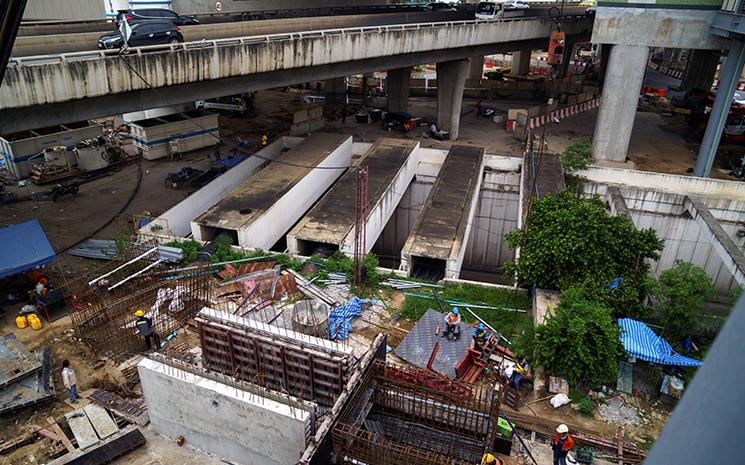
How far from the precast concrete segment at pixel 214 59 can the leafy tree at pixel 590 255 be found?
44.2ft

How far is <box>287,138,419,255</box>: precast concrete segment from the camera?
21812mm

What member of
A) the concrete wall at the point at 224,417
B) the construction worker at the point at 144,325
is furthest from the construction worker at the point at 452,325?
the construction worker at the point at 144,325

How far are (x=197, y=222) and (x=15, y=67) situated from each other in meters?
8.66

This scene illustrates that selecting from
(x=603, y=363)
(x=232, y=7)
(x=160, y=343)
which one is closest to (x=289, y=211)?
(x=160, y=343)

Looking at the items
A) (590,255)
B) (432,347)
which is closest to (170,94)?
(432,347)

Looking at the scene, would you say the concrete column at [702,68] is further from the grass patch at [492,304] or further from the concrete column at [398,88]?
the grass patch at [492,304]

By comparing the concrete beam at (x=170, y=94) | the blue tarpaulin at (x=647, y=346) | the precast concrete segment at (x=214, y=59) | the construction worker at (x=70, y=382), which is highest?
the precast concrete segment at (x=214, y=59)

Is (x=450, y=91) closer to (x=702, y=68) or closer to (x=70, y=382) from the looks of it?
(x=702, y=68)

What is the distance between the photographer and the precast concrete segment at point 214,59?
16047mm

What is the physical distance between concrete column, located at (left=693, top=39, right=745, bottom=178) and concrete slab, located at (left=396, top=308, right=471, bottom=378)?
66.1 ft

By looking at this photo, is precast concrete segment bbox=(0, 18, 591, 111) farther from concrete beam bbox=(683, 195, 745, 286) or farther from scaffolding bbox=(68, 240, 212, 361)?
concrete beam bbox=(683, 195, 745, 286)

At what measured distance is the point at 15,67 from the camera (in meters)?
15.2

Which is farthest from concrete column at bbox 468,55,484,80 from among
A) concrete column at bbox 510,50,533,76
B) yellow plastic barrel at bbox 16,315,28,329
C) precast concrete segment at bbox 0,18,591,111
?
yellow plastic barrel at bbox 16,315,28,329

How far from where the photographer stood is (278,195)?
24.3m
